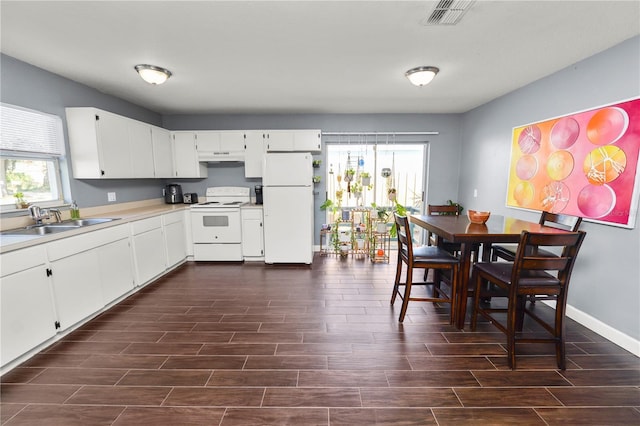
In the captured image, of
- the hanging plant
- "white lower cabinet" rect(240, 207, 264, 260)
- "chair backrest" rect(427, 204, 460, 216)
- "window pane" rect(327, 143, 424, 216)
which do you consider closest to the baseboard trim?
"chair backrest" rect(427, 204, 460, 216)

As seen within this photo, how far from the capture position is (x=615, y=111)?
2113 millimetres

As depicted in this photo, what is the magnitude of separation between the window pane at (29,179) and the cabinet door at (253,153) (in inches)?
88.0

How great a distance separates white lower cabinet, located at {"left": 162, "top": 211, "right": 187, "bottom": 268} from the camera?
3594 millimetres

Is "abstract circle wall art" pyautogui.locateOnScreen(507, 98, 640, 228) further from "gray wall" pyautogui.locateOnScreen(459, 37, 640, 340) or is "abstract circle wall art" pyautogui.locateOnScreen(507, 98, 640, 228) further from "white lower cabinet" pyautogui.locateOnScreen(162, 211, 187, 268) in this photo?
"white lower cabinet" pyautogui.locateOnScreen(162, 211, 187, 268)

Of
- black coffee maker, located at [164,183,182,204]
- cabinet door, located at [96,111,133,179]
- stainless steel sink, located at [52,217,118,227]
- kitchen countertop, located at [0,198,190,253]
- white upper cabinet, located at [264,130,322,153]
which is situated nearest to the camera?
kitchen countertop, located at [0,198,190,253]

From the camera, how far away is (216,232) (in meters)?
4.04

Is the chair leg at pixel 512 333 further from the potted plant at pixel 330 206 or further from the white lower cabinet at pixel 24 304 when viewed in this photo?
the white lower cabinet at pixel 24 304

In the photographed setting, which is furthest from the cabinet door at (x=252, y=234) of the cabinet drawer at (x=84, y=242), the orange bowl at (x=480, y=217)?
the orange bowl at (x=480, y=217)

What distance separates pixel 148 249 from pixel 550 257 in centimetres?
393

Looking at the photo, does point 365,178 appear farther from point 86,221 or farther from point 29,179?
point 29,179

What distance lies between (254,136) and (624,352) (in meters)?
4.65

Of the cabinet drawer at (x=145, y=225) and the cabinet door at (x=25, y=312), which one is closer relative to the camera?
the cabinet door at (x=25, y=312)

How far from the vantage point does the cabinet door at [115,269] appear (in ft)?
8.31

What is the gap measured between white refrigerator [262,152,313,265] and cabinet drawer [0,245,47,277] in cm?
238
